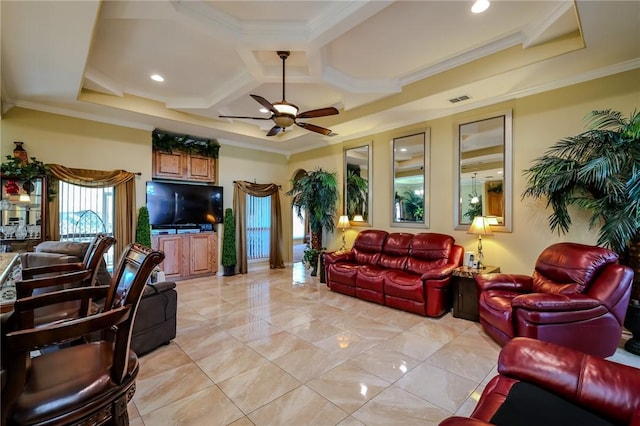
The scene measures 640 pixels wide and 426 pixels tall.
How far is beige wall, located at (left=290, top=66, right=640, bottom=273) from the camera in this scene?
340 centimetres

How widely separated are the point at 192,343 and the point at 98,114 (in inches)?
172

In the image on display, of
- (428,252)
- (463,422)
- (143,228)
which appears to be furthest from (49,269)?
(428,252)

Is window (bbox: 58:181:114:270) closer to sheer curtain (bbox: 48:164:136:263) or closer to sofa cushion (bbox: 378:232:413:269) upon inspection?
sheer curtain (bbox: 48:164:136:263)

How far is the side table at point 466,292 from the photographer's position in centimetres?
379

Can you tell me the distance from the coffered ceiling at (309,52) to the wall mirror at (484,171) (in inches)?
14.4

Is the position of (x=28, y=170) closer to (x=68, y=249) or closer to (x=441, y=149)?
(x=68, y=249)

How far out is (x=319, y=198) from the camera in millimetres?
6234

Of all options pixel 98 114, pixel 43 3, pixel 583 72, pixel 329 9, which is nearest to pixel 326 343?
pixel 329 9

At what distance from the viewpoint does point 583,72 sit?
3457 millimetres

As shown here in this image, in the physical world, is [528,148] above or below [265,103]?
below

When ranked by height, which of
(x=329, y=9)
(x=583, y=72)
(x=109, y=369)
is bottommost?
(x=109, y=369)

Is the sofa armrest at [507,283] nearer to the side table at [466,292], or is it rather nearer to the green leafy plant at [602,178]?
the side table at [466,292]

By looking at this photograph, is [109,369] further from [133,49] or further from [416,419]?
[133,49]

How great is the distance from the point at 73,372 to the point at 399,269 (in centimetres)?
418
